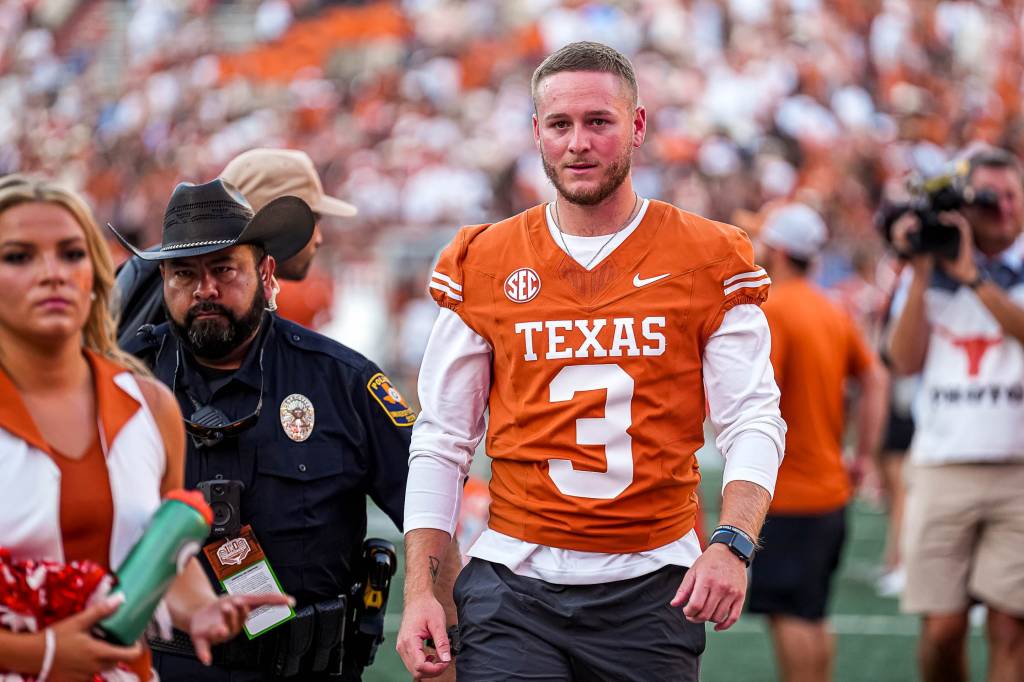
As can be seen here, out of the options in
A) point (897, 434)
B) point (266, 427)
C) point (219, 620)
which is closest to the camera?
point (219, 620)

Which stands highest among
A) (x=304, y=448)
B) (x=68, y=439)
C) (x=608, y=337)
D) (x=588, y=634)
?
(x=608, y=337)

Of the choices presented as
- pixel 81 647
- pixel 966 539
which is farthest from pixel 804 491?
pixel 81 647

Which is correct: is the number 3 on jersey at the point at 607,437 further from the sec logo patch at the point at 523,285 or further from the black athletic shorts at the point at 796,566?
the black athletic shorts at the point at 796,566

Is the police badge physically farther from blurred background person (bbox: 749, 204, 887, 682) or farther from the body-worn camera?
blurred background person (bbox: 749, 204, 887, 682)

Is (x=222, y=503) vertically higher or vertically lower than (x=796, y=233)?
lower

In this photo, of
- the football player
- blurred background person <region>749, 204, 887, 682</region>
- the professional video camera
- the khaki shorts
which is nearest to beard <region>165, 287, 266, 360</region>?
the football player

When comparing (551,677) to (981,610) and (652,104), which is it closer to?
(981,610)

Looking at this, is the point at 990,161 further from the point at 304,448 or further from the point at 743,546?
the point at 304,448

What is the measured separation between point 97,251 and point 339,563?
1.34 meters

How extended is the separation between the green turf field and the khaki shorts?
130 centimetres

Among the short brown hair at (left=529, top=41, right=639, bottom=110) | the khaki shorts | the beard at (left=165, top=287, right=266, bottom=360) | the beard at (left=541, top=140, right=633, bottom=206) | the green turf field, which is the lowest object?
the green turf field

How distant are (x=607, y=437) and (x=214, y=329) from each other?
40.1 inches

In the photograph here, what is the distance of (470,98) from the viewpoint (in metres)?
25.0

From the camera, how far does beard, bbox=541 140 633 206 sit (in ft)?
12.1
